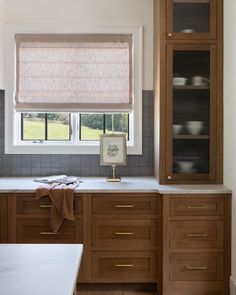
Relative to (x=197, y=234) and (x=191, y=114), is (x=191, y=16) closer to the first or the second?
(x=191, y=114)

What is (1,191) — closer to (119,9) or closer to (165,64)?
(165,64)

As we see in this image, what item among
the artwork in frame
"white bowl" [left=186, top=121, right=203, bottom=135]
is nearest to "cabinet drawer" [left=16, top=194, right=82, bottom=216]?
the artwork in frame

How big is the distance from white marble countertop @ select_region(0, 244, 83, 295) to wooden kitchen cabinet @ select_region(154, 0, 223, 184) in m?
1.74

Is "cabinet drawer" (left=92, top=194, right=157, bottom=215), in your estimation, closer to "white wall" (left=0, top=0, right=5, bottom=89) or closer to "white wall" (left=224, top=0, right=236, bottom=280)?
"white wall" (left=224, top=0, right=236, bottom=280)

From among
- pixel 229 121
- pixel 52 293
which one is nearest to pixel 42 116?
pixel 229 121

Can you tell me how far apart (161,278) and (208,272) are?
35cm

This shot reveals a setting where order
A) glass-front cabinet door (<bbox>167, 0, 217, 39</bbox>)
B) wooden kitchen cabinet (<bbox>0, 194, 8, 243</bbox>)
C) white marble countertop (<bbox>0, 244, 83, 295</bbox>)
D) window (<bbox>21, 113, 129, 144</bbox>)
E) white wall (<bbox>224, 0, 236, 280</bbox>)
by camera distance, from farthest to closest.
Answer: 1. window (<bbox>21, 113, 129, 144</bbox>)
2. glass-front cabinet door (<bbox>167, 0, 217, 39</bbox>)
3. wooden kitchen cabinet (<bbox>0, 194, 8, 243</bbox>)
4. white wall (<bbox>224, 0, 236, 280</bbox>)
5. white marble countertop (<bbox>0, 244, 83, 295</bbox>)

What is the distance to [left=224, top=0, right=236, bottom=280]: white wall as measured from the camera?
2801 mm

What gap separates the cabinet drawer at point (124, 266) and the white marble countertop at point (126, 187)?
1.59 ft

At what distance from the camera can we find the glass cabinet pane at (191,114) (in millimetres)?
3107

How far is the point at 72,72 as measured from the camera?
3482mm

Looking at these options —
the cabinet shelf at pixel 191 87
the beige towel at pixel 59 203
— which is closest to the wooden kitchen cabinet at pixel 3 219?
the beige towel at pixel 59 203

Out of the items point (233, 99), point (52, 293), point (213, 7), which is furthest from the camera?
point (213, 7)

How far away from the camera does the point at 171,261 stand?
9.46 feet
